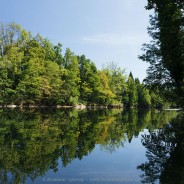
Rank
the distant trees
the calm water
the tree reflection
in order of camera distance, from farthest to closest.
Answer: the distant trees → the calm water → the tree reflection

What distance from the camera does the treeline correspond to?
51125 millimetres

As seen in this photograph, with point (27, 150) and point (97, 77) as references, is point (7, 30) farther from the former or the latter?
point (27, 150)

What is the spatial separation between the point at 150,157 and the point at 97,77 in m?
64.8

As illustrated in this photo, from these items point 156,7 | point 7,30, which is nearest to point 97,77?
point 7,30

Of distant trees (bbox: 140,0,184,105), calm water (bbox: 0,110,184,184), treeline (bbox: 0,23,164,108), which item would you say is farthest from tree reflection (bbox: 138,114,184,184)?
treeline (bbox: 0,23,164,108)

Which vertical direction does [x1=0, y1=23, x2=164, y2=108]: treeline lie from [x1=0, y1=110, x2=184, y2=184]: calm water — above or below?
above

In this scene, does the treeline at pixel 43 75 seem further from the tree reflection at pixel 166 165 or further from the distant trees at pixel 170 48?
the tree reflection at pixel 166 165

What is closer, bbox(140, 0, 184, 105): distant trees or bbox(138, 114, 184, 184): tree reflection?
bbox(138, 114, 184, 184): tree reflection

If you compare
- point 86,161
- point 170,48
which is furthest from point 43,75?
point 86,161

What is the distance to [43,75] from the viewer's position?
185 feet

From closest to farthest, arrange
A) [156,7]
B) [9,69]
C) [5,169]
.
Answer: [5,169], [156,7], [9,69]

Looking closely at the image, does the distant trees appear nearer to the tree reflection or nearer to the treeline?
the tree reflection

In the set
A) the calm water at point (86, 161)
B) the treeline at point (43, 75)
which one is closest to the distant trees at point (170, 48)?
the calm water at point (86, 161)

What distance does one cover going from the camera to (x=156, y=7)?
19875mm
